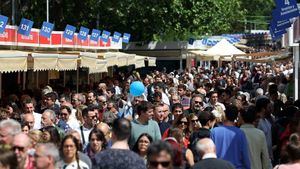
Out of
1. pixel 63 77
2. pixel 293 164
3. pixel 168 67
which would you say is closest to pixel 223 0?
pixel 168 67

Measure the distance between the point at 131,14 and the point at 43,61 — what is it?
23.6 meters

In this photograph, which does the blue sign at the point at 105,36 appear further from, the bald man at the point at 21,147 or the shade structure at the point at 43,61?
the bald man at the point at 21,147

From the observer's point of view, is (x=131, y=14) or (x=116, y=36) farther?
(x=131, y=14)

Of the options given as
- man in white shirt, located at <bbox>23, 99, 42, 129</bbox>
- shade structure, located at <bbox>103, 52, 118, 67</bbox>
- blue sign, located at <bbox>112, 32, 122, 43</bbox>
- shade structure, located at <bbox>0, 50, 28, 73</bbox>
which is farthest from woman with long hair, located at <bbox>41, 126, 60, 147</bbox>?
blue sign, located at <bbox>112, 32, 122, 43</bbox>

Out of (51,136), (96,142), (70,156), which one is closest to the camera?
(70,156)

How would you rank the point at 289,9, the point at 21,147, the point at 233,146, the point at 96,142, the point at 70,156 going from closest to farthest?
the point at 21,147
the point at 70,156
the point at 96,142
the point at 233,146
the point at 289,9

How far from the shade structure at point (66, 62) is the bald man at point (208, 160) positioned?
12327 mm

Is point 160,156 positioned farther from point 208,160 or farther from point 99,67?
point 99,67

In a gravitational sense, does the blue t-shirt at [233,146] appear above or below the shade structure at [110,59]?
below

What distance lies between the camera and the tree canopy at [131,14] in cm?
4219

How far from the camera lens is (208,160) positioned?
26.7 feet

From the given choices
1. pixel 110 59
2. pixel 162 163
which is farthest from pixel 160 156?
pixel 110 59

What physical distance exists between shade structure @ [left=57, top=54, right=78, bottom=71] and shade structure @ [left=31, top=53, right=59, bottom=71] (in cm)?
34

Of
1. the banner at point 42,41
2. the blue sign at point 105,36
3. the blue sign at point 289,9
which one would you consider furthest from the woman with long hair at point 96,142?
the blue sign at point 105,36
